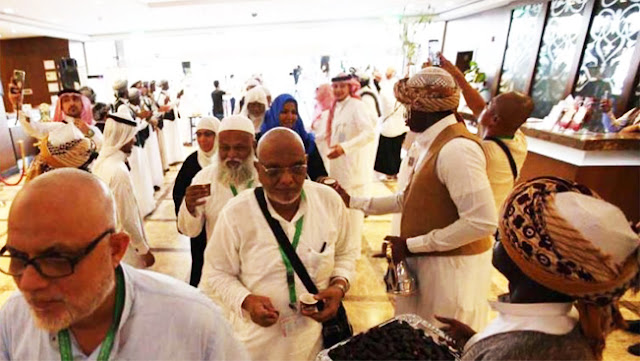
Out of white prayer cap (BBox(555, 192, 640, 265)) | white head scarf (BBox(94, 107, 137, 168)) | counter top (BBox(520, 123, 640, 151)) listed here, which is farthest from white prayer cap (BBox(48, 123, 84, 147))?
counter top (BBox(520, 123, 640, 151))

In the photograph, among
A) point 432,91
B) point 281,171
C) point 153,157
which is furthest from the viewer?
point 153,157

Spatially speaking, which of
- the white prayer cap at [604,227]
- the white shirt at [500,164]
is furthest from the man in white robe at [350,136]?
the white prayer cap at [604,227]

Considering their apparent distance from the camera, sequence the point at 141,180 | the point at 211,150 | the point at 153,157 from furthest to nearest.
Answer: the point at 153,157, the point at 141,180, the point at 211,150

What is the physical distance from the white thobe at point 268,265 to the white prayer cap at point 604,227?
36.6 inches

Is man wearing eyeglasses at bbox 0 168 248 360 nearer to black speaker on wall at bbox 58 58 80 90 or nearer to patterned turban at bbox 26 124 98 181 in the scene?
patterned turban at bbox 26 124 98 181

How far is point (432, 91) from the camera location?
172 centimetres

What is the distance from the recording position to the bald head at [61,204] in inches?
31.9

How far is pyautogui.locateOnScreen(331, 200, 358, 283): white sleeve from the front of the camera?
1662mm

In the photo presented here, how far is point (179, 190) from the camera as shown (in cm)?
261

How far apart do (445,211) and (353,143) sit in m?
2.11

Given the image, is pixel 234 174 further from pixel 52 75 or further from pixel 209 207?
pixel 52 75

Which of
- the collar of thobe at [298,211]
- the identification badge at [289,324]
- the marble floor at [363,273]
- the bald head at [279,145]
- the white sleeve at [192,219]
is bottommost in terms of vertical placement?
the marble floor at [363,273]

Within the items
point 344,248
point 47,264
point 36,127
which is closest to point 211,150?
point 344,248

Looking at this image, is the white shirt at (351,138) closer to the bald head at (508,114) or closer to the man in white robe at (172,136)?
the bald head at (508,114)
